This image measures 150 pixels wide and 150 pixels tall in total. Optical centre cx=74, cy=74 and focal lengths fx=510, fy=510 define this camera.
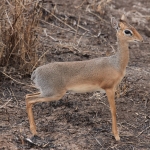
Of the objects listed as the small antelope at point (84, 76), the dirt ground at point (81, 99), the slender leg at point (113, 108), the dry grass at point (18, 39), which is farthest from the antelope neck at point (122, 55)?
the dry grass at point (18, 39)

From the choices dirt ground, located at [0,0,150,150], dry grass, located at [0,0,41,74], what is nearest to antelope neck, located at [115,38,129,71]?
dirt ground, located at [0,0,150,150]

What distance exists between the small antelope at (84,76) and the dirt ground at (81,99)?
0.75ft

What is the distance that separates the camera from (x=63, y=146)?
464 cm

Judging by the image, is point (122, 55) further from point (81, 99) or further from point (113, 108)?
point (81, 99)

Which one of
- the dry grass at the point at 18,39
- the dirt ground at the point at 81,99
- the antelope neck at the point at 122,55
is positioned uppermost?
the antelope neck at the point at 122,55

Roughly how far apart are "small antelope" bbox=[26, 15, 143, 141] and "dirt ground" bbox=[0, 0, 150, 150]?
228 mm

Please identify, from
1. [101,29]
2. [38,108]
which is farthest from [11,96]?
[101,29]

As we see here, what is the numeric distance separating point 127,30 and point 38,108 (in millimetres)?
1381

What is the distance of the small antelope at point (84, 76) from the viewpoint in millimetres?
4578

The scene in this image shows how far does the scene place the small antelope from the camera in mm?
4578

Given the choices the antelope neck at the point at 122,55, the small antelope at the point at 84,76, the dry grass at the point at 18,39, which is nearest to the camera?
the small antelope at the point at 84,76

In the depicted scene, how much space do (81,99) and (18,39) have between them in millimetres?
1061

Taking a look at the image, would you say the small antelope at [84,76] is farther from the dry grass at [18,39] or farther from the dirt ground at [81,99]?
the dry grass at [18,39]

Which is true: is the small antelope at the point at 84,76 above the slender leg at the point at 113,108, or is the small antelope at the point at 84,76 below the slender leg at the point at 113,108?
above
